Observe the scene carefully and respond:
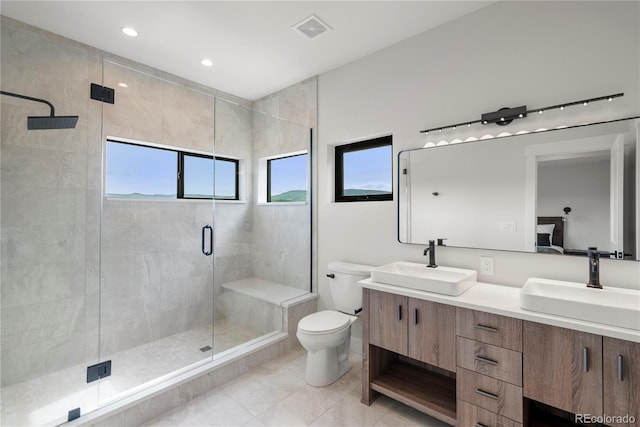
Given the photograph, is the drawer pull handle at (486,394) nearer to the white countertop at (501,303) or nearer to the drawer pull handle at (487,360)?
the drawer pull handle at (487,360)

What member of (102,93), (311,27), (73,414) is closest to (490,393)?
(73,414)

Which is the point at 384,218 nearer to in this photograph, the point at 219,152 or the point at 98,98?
the point at 219,152

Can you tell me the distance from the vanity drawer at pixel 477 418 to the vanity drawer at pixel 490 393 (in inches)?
0.9

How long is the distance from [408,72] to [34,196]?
116 inches

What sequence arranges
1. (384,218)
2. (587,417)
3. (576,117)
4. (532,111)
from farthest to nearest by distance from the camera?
1. (384,218)
2. (532,111)
3. (576,117)
4. (587,417)

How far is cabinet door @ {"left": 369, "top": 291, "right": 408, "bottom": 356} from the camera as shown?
184 cm

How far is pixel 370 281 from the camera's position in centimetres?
202

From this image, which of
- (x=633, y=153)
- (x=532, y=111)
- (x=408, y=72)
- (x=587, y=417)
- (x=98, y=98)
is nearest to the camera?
(x=587, y=417)

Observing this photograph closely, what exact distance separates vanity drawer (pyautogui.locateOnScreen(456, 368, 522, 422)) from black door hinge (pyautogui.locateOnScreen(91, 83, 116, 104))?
3.07 meters

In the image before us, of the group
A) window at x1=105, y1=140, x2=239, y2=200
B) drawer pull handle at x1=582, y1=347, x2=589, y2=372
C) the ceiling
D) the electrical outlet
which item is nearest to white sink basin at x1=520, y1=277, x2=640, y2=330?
drawer pull handle at x1=582, y1=347, x2=589, y2=372

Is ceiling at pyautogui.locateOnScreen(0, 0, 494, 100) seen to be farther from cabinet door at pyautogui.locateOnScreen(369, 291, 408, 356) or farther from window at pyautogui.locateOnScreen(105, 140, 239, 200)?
cabinet door at pyautogui.locateOnScreen(369, 291, 408, 356)

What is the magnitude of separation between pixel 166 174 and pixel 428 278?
2467 mm

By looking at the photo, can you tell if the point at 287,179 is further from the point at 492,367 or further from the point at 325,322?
the point at 492,367

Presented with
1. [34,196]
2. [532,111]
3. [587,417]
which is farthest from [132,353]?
[532,111]
